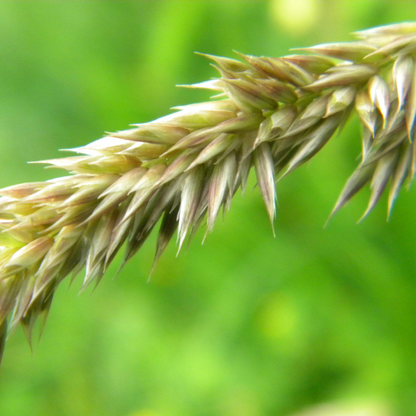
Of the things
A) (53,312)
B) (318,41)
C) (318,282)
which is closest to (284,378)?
(318,282)

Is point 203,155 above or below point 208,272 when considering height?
above

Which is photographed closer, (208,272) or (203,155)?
(203,155)

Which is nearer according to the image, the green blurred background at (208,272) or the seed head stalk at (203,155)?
the seed head stalk at (203,155)

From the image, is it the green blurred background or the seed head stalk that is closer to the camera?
the seed head stalk

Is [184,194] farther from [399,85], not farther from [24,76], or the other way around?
[24,76]
